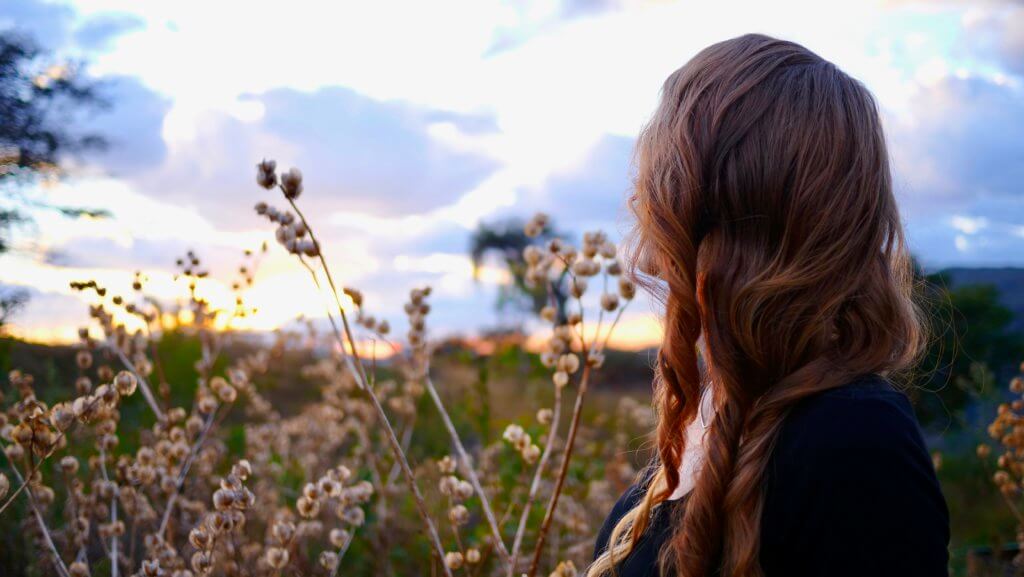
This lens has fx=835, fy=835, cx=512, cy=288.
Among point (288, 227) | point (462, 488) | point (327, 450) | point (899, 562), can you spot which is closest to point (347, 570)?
point (327, 450)

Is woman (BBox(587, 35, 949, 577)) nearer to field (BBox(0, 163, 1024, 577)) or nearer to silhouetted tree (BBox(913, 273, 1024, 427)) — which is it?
field (BBox(0, 163, 1024, 577))

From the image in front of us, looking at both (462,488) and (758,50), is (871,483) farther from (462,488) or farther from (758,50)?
(462,488)

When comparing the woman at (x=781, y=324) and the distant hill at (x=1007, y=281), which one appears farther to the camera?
the distant hill at (x=1007, y=281)

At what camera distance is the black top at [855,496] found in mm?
1013

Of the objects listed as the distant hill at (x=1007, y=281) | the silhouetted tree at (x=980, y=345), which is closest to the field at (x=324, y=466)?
the silhouetted tree at (x=980, y=345)

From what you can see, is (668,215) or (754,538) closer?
(754,538)

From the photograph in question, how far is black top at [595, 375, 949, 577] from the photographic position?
101 centimetres

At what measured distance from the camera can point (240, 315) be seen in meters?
2.97

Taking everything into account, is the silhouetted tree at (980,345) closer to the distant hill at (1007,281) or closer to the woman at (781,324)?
the distant hill at (1007,281)

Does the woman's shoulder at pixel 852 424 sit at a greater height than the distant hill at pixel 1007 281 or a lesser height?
lesser

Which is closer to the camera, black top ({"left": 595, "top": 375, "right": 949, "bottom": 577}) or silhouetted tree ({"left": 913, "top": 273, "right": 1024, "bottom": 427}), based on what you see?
black top ({"left": 595, "top": 375, "right": 949, "bottom": 577})

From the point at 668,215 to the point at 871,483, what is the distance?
52 cm

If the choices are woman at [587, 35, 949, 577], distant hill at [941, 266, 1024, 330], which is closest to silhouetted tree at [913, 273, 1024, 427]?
distant hill at [941, 266, 1024, 330]

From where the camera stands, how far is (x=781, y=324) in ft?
4.10
